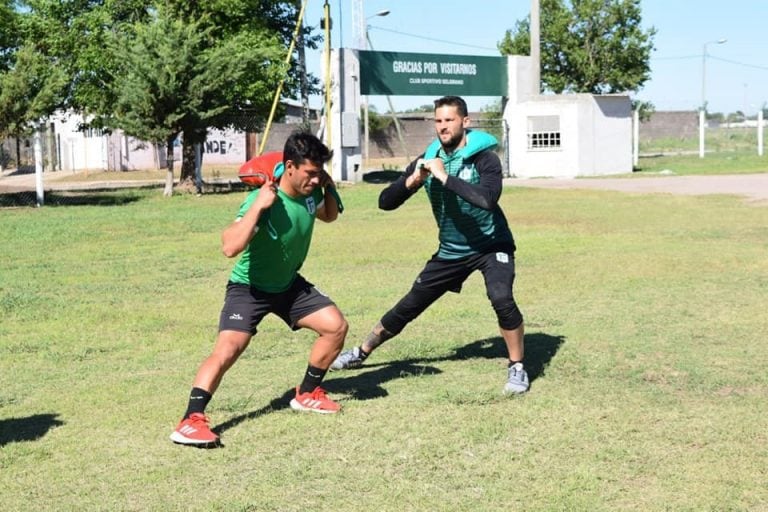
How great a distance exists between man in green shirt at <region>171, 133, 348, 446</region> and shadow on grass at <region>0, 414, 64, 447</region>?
89 centimetres

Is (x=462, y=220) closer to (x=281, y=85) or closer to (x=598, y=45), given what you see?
(x=281, y=85)

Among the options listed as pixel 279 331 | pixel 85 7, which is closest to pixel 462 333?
pixel 279 331

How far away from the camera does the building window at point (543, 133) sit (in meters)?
36.9

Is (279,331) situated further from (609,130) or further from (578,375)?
(609,130)

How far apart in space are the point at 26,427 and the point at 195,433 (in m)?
1.17

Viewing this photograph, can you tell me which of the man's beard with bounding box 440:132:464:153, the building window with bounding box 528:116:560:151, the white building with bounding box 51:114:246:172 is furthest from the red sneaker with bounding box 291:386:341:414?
the white building with bounding box 51:114:246:172

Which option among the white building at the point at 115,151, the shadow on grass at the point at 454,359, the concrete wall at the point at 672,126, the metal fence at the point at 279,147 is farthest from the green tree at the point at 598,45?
the shadow on grass at the point at 454,359

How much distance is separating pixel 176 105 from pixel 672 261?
16.8m

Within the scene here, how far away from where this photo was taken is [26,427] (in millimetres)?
5875

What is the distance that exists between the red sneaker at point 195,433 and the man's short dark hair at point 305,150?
152 centimetres

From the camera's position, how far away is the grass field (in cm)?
479

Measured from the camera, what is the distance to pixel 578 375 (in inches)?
275

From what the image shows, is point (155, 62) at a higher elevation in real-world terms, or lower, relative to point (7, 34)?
lower

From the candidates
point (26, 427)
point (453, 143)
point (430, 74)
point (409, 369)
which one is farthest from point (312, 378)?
point (430, 74)
